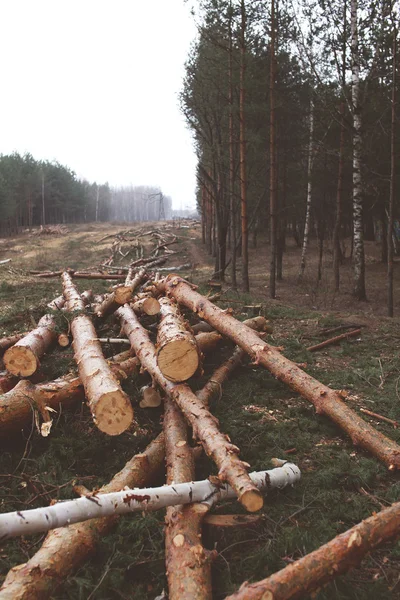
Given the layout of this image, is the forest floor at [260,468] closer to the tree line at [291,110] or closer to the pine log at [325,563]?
the pine log at [325,563]

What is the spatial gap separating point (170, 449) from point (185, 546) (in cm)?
116

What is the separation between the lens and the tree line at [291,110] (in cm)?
1357

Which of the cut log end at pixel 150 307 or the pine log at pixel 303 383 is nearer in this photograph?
the pine log at pixel 303 383

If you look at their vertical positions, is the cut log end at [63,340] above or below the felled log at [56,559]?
above

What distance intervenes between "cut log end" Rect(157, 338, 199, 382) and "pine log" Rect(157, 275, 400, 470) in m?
1.29

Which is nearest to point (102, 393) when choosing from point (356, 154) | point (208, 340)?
point (208, 340)

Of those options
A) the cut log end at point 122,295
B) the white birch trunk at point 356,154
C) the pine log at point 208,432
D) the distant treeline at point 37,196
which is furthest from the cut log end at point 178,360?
the distant treeline at point 37,196

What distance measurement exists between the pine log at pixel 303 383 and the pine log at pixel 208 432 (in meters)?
1.24

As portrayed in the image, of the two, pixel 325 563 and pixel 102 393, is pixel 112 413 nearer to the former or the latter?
pixel 102 393

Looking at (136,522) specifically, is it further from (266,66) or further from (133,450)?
(266,66)

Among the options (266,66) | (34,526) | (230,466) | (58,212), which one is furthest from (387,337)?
(58,212)

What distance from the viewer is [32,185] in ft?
176

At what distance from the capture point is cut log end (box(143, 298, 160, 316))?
7.16m

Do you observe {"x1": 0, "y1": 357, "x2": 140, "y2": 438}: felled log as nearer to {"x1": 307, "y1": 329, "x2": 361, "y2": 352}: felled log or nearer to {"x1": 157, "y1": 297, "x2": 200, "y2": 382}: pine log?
{"x1": 157, "y1": 297, "x2": 200, "y2": 382}: pine log
